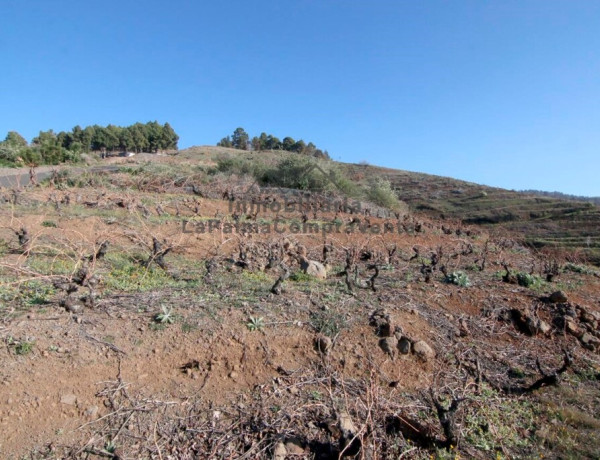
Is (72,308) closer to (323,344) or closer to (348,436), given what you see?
(323,344)

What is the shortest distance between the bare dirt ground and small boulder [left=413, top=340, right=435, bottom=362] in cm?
1

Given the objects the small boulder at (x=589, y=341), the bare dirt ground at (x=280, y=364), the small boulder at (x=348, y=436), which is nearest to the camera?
the small boulder at (x=348, y=436)

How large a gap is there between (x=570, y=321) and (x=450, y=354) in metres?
1.98

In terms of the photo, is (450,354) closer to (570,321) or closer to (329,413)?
(329,413)

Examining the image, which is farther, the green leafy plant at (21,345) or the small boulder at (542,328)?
the small boulder at (542,328)

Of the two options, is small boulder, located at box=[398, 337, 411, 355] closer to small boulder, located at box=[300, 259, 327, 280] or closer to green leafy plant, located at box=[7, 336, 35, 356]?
small boulder, located at box=[300, 259, 327, 280]

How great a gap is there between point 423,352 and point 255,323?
1.55 metres

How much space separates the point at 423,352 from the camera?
305cm

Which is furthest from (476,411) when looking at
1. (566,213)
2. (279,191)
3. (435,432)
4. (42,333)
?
(566,213)

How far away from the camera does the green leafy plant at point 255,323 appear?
9.80ft

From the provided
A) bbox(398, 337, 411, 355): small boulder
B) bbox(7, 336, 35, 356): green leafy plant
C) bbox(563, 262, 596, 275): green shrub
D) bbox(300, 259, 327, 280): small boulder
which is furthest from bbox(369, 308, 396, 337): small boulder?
bbox(563, 262, 596, 275): green shrub

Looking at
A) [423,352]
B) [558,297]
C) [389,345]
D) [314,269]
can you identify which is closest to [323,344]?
[389,345]

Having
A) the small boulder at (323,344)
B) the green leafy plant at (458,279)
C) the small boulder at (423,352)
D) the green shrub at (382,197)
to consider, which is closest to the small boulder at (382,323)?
the small boulder at (423,352)

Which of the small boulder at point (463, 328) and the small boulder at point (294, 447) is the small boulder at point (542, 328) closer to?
the small boulder at point (463, 328)
